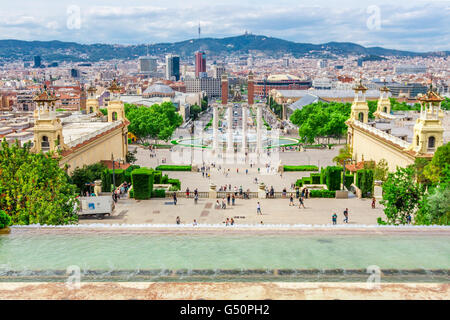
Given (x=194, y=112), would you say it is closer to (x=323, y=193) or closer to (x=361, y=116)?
(x=361, y=116)

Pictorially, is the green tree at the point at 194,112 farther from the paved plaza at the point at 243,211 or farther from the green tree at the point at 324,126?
the paved plaza at the point at 243,211

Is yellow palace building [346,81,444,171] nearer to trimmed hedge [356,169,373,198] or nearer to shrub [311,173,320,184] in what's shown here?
trimmed hedge [356,169,373,198]

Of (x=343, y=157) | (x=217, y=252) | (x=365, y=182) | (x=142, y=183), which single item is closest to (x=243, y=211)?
(x=142, y=183)

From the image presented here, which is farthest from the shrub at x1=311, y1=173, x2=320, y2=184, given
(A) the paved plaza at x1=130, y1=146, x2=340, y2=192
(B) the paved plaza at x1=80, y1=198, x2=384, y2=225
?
(B) the paved plaza at x1=80, y1=198, x2=384, y2=225

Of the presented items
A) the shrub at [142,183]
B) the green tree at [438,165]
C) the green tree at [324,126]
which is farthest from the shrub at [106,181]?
the green tree at [324,126]

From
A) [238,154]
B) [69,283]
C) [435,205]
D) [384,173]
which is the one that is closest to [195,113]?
[238,154]
